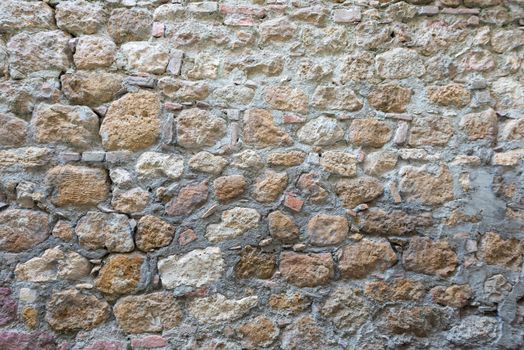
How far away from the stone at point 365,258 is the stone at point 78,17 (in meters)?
1.38

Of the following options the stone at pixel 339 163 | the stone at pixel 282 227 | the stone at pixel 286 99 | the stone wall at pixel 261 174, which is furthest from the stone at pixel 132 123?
the stone at pixel 339 163

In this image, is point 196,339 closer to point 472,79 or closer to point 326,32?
point 326,32

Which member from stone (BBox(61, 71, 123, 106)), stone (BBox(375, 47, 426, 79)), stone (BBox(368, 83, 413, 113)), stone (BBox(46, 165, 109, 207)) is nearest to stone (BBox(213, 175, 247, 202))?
stone (BBox(46, 165, 109, 207))

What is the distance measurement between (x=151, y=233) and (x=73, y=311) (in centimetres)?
41

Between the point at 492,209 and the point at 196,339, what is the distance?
1300mm

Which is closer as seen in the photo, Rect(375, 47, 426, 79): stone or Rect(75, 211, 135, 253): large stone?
Rect(75, 211, 135, 253): large stone

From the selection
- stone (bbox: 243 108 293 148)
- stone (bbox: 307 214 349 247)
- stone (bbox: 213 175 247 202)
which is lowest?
stone (bbox: 307 214 349 247)

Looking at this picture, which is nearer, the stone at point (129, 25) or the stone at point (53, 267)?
the stone at point (53, 267)

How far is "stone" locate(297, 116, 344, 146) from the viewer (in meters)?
1.81

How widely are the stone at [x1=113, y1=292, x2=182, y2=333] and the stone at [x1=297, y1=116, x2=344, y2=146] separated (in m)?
0.83

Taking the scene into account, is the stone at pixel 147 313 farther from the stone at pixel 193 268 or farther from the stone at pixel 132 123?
the stone at pixel 132 123

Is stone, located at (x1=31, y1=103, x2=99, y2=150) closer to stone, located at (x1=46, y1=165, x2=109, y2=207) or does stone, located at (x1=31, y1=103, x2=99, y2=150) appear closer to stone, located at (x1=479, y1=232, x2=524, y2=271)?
stone, located at (x1=46, y1=165, x2=109, y2=207)

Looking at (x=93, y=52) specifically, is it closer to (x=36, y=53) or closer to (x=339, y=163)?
(x=36, y=53)

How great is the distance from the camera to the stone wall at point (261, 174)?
5.58 ft
